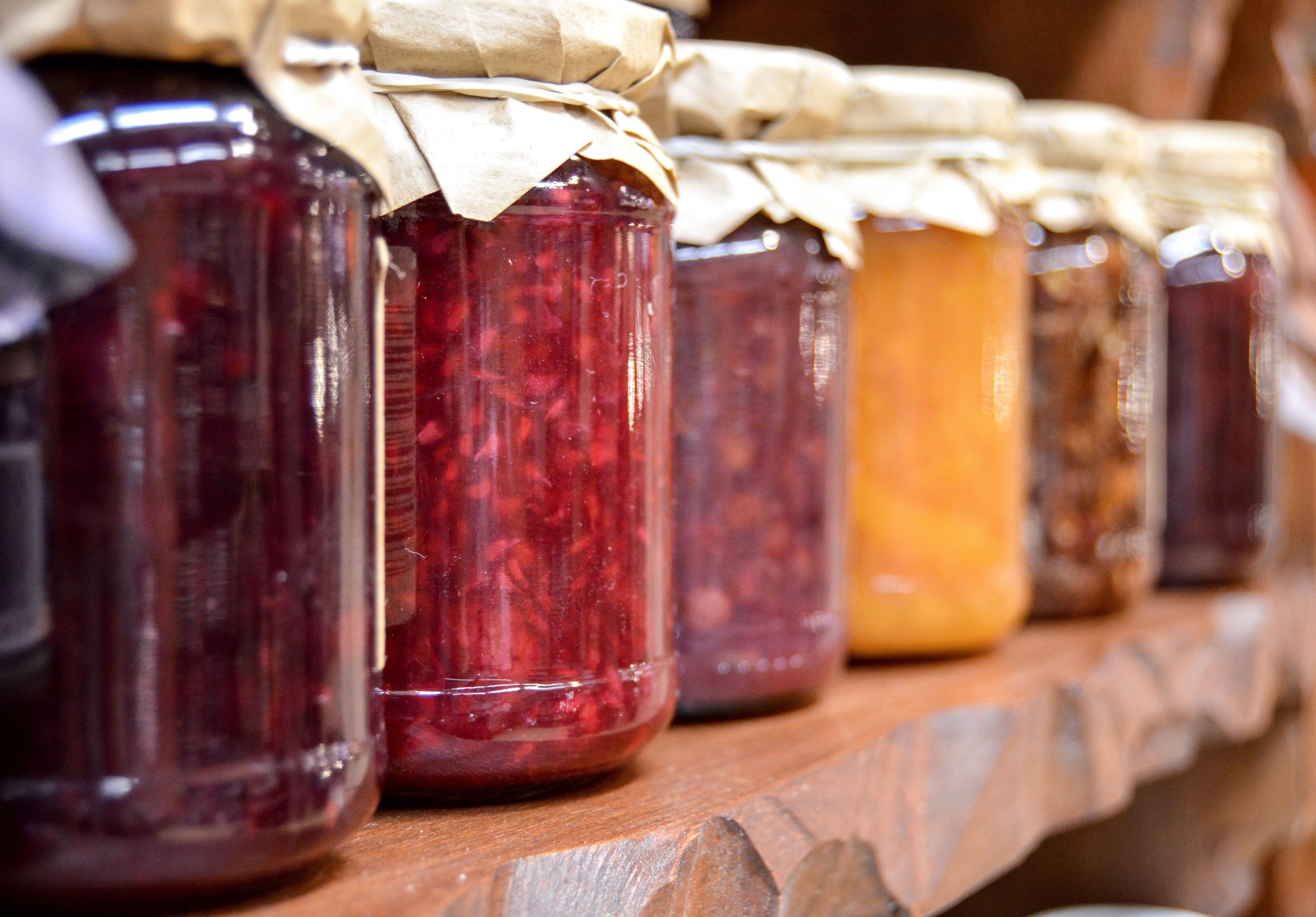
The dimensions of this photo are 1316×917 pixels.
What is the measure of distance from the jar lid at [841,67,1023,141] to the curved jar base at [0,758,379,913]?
66cm

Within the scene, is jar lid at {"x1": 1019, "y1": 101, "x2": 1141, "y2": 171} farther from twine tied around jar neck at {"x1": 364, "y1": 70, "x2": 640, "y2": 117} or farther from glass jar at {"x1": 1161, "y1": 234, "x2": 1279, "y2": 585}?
twine tied around jar neck at {"x1": 364, "y1": 70, "x2": 640, "y2": 117}

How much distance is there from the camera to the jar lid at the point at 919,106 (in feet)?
3.05

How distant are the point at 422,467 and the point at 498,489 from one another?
3 centimetres

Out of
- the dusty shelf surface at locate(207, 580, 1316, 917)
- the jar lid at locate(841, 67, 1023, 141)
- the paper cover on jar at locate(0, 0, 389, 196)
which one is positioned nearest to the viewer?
the paper cover on jar at locate(0, 0, 389, 196)

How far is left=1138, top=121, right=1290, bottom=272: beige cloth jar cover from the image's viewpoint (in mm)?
1332

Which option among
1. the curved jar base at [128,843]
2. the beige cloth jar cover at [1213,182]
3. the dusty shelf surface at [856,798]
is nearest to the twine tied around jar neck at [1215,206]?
the beige cloth jar cover at [1213,182]

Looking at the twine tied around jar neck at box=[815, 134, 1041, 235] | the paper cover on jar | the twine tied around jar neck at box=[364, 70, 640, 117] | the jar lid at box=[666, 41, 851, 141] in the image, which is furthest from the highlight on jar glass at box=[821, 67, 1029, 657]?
the paper cover on jar

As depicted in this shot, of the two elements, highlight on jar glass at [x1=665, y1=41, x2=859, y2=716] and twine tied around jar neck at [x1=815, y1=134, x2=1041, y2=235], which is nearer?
highlight on jar glass at [x1=665, y1=41, x2=859, y2=716]

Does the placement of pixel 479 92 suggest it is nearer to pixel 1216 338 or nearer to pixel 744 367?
pixel 744 367

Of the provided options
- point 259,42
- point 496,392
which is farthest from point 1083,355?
point 259,42

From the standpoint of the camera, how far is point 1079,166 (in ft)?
3.75

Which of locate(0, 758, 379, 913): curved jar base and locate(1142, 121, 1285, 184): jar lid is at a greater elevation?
locate(1142, 121, 1285, 184): jar lid

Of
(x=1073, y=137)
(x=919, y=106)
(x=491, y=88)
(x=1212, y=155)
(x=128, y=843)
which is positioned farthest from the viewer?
(x=1212, y=155)

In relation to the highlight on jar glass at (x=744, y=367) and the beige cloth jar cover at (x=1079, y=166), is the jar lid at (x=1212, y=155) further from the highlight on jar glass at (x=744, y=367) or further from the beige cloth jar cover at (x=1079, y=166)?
the highlight on jar glass at (x=744, y=367)
